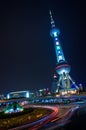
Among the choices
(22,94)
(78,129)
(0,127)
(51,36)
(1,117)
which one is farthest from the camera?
(22,94)

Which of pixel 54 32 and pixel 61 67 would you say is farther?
pixel 54 32

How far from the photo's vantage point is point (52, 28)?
162m

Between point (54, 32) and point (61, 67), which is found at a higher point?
point (54, 32)

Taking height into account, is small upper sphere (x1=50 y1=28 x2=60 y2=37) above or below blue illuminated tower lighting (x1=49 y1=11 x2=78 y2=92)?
above

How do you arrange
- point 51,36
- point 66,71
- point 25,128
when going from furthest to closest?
1. point 51,36
2. point 66,71
3. point 25,128

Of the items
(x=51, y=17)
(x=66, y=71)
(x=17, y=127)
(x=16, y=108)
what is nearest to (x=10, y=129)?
(x=17, y=127)

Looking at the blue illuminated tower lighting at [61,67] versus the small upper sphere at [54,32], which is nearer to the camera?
the blue illuminated tower lighting at [61,67]

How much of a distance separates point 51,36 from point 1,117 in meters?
133

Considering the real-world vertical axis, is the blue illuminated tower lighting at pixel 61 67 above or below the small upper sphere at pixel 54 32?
below

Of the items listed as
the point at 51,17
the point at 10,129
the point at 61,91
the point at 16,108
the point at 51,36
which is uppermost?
the point at 51,17

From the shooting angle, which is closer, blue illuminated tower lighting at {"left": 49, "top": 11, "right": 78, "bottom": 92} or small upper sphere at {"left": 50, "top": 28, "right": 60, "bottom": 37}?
blue illuminated tower lighting at {"left": 49, "top": 11, "right": 78, "bottom": 92}

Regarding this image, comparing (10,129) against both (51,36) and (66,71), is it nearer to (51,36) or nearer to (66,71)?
(66,71)

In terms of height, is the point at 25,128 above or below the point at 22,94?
below

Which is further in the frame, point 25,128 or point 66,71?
point 66,71
